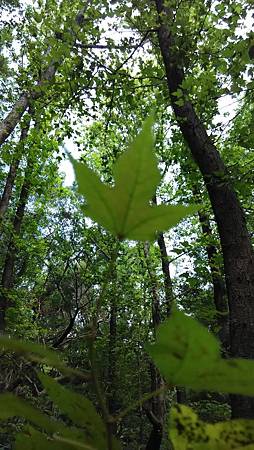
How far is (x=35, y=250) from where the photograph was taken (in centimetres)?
1191

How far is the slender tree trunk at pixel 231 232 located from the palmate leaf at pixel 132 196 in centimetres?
251

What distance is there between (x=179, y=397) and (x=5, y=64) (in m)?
10.2

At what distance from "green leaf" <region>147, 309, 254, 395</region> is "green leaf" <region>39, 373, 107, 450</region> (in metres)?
0.09

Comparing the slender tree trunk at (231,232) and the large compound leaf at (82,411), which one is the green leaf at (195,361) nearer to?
the large compound leaf at (82,411)

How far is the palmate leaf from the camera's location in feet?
0.98

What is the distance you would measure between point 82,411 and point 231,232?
10.1ft

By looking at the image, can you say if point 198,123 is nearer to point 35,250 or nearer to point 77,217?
point 35,250

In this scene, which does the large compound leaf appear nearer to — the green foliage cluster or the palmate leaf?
the green foliage cluster

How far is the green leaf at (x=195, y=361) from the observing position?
249 millimetres

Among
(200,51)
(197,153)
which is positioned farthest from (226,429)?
(200,51)

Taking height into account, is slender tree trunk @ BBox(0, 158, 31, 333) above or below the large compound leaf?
above

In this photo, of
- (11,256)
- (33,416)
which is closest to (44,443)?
(33,416)

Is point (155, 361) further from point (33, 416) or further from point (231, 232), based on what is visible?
point (231, 232)

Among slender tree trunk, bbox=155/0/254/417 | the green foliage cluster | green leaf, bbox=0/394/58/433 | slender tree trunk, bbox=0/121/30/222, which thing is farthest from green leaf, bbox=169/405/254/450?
slender tree trunk, bbox=0/121/30/222
